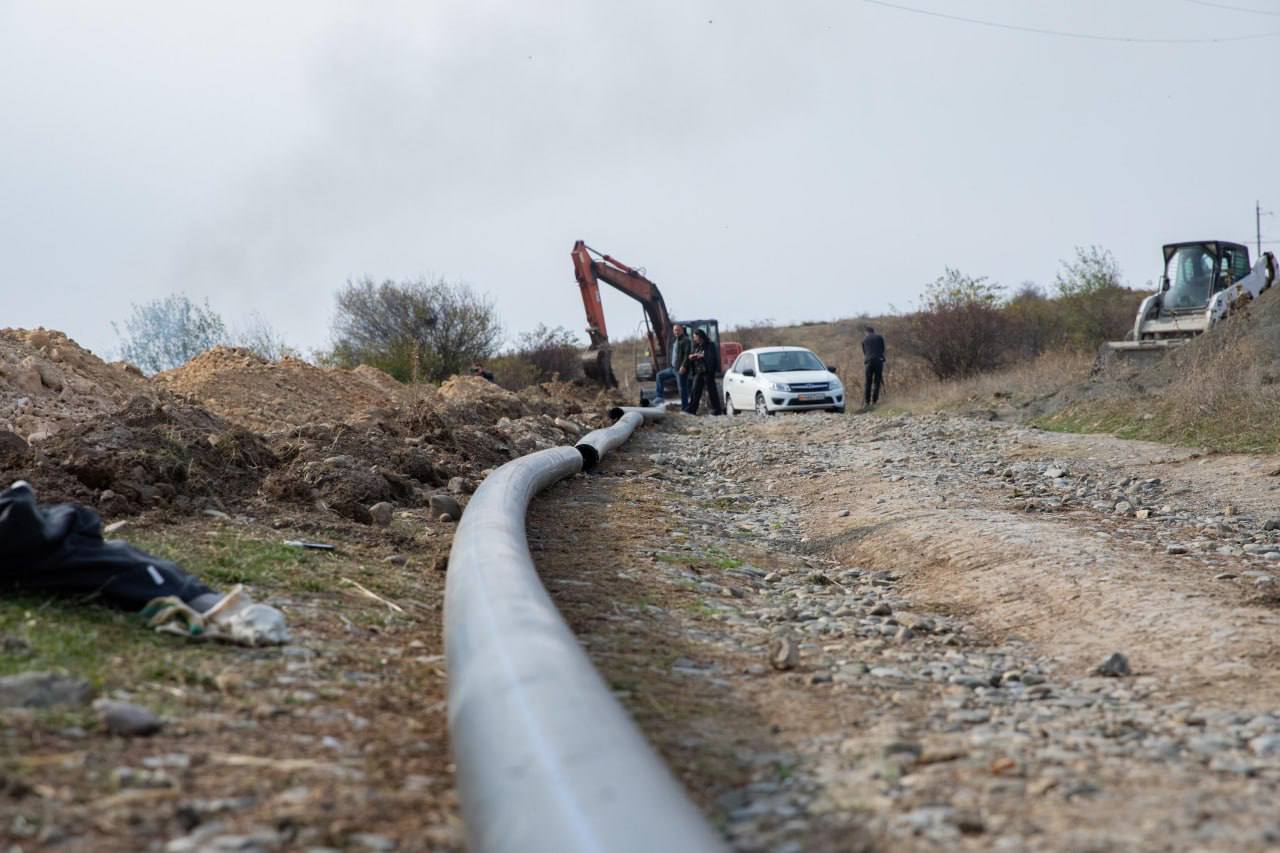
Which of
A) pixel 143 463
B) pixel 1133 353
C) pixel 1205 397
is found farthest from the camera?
pixel 1133 353

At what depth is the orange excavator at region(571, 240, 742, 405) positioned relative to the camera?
32844 mm

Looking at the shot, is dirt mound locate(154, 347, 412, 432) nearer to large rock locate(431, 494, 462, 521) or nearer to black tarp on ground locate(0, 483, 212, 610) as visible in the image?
large rock locate(431, 494, 462, 521)

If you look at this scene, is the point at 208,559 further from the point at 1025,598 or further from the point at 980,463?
the point at 980,463

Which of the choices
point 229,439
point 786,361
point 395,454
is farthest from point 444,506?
point 786,361

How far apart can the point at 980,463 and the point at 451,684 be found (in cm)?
995

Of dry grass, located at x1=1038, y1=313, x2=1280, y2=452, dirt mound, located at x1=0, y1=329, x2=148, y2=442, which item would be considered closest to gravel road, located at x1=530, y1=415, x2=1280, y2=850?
dry grass, located at x1=1038, y1=313, x2=1280, y2=452

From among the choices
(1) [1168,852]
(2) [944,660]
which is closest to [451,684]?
(1) [1168,852]

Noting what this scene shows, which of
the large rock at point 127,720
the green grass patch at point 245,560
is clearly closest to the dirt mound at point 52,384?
the green grass patch at point 245,560

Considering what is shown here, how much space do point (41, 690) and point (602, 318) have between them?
98.9 ft

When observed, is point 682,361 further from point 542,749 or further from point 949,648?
point 542,749

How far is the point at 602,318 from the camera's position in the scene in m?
33.2

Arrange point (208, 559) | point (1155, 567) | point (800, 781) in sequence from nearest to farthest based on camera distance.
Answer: point (800, 781) < point (208, 559) < point (1155, 567)

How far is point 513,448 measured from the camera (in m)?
13.0

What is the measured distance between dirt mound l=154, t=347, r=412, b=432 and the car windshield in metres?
7.86
